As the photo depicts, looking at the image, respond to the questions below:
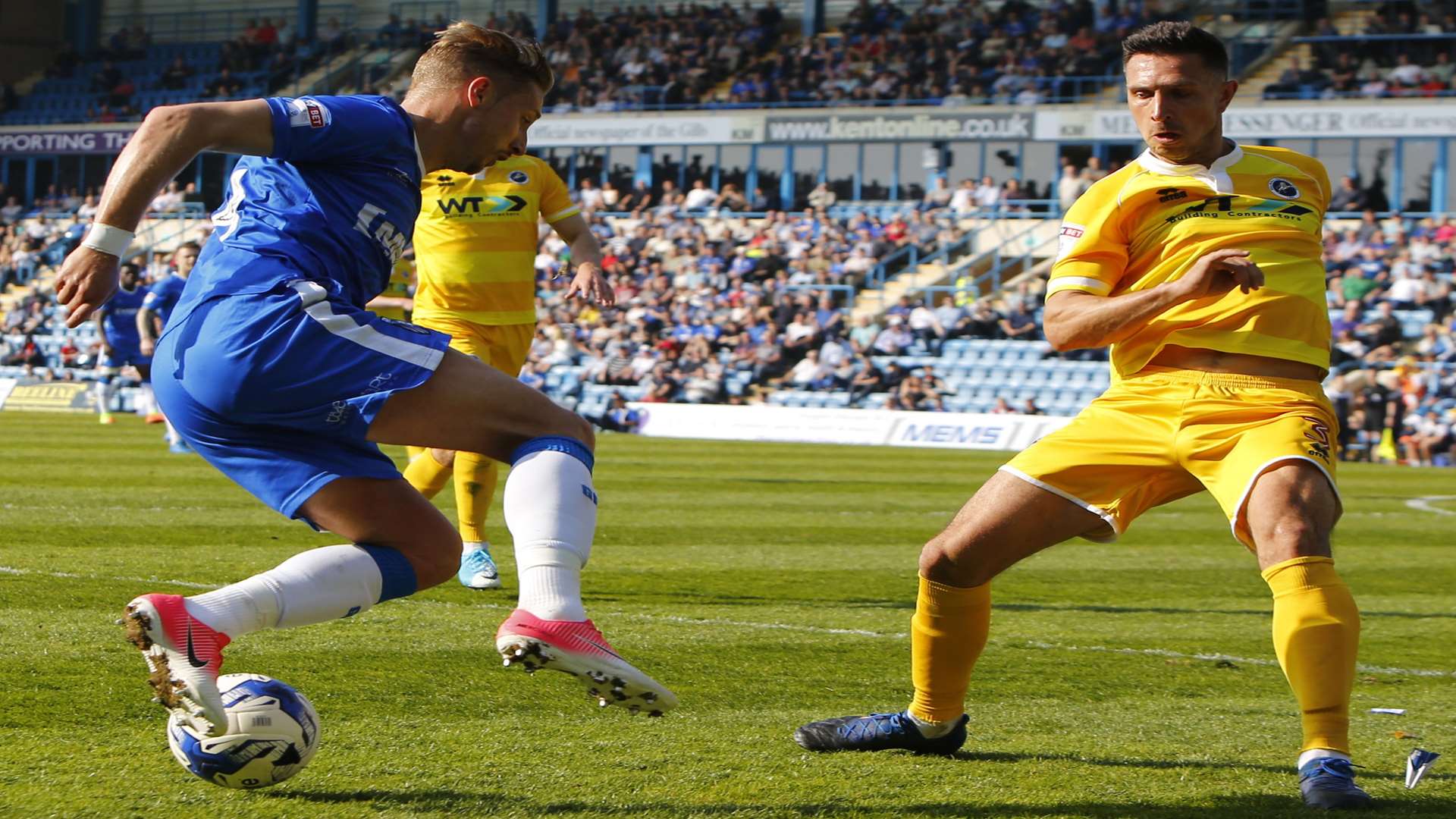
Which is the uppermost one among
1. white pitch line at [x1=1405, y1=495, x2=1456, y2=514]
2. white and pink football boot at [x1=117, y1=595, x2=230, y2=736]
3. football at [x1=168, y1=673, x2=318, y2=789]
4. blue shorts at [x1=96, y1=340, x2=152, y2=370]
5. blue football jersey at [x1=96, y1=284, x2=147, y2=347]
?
white and pink football boot at [x1=117, y1=595, x2=230, y2=736]

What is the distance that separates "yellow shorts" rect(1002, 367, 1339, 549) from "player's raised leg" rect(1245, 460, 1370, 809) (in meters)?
0.10

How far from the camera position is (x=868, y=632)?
7.02 metres

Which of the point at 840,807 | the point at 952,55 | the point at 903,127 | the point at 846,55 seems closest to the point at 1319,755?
the point at 840,807

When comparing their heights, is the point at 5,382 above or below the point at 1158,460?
below

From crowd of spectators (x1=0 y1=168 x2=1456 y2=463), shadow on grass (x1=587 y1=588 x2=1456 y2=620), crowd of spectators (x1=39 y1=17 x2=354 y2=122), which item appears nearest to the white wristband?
shadow on grass (x1=587 y1=588 x2=1456 y2=620)

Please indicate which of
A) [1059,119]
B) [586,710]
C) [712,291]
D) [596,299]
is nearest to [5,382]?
[712,291]

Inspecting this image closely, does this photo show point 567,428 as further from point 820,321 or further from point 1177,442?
point 820,321

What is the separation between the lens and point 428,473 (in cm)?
826

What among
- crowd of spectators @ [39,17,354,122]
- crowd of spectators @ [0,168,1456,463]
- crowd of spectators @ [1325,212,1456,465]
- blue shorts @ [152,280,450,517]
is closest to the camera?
blue shorts @ [152,280,450,517]

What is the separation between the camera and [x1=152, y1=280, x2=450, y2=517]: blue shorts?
3.54 metres

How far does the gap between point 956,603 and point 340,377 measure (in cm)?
185

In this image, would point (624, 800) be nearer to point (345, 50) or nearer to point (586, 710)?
point (586, 710)

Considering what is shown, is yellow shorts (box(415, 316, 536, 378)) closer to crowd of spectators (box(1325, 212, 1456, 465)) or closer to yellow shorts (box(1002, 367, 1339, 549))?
yellow shorts (box(1002, 367, 1339, 549))

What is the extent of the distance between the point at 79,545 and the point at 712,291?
2257 centimetres
